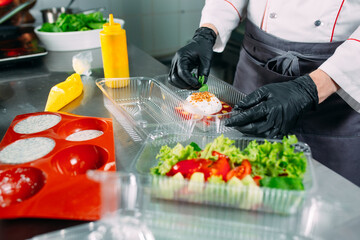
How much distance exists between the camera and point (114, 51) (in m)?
1.50

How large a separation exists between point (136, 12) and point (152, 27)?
0.76ft

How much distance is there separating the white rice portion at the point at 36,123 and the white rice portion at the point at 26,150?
0.24 ft

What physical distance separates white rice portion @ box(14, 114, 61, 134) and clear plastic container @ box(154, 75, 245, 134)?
1.62 feet

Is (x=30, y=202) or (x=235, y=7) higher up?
(x=235, y=7)

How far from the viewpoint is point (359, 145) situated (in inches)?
53.9

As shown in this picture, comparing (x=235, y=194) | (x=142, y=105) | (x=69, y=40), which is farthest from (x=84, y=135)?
(x=69, y=40)

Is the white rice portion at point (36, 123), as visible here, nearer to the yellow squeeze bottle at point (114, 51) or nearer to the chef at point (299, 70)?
the yellow squeeze bottle at point (114, 51)

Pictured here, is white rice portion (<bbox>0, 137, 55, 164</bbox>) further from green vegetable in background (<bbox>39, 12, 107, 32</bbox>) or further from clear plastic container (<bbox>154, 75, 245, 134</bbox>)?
green vegetable in background (<bbox>39, 12, 107, 32</bbox>)

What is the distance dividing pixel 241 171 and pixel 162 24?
2697 mm

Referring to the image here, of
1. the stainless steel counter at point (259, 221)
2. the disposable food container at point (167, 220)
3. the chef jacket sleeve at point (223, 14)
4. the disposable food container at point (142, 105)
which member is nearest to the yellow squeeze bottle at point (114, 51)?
the disposable food container at point (142, 105)

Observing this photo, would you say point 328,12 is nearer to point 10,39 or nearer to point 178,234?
point 178,234

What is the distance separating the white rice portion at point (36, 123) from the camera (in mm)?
1098

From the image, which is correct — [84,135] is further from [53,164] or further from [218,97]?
[218,97]

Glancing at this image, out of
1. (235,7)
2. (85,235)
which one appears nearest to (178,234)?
(85,235)
